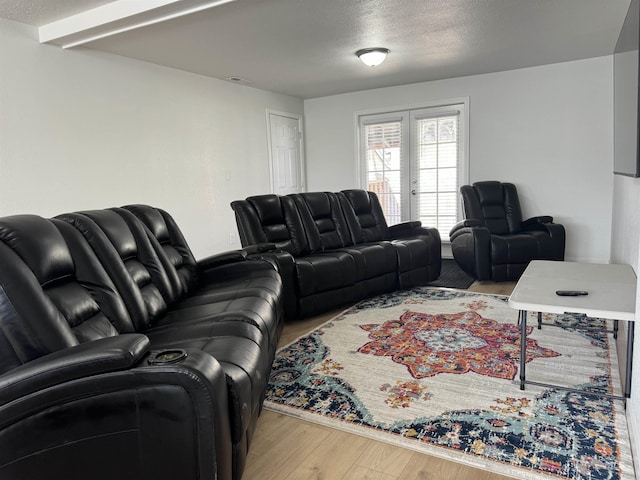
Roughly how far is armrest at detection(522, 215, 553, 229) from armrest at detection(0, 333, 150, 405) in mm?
4778

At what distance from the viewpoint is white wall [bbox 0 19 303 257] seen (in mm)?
3535

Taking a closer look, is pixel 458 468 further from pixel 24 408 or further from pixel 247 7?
pixel 247 7

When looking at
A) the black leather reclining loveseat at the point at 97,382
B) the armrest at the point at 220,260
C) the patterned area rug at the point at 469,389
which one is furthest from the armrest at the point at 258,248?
the black leather reclining loveseat at the point at 97,382

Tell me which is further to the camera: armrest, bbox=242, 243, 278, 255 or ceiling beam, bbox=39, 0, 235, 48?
armrest, bbox=242, 243, 278, 255

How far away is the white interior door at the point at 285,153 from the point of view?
6438 mm

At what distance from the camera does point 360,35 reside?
12.8 ft

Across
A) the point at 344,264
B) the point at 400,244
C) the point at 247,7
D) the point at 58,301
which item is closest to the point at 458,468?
the point at 58,301

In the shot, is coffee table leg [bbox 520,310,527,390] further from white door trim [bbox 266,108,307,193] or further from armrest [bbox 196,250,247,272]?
white door trim [bbox 266,108,307,193]

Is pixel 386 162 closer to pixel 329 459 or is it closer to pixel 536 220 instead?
pixel 536 220

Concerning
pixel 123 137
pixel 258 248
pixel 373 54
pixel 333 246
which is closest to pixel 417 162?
pixel 373 54

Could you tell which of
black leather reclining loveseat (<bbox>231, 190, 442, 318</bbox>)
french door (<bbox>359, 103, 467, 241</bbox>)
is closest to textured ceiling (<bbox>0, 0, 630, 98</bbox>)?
french door (<bbox>359, 103, 467, 241</bbox>)

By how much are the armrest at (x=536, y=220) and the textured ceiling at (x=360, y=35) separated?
1.73 meters

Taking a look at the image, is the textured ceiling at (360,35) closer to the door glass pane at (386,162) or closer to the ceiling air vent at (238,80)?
the ceiling air vent at (238,80)

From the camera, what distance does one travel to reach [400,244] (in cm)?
436
